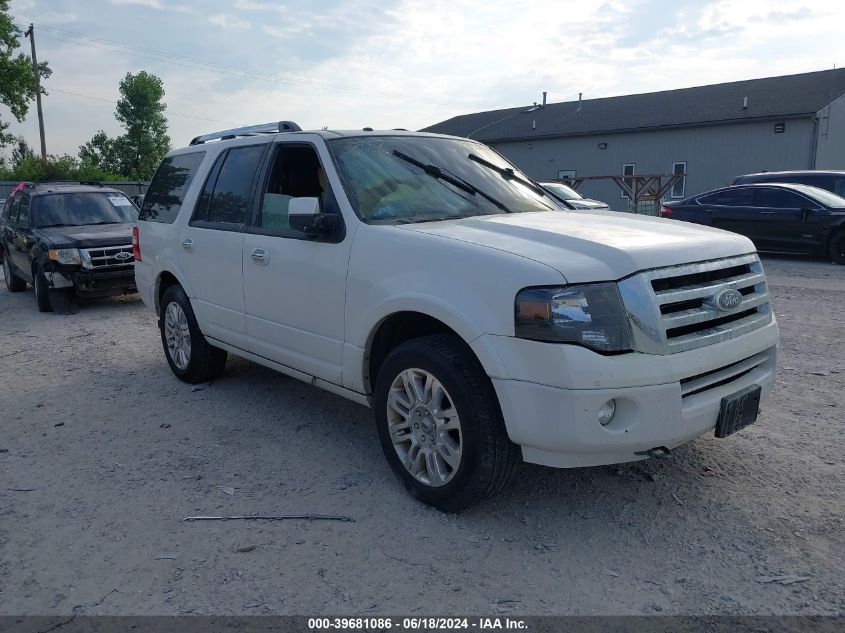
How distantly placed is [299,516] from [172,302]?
2995mm

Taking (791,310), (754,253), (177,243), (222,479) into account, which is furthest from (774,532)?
(791,310)

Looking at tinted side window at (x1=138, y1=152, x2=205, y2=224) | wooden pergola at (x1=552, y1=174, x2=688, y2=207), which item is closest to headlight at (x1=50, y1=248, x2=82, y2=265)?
tinted side window at (x1=138, y1=152, x2=205, y2=224)

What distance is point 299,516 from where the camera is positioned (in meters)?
3.55

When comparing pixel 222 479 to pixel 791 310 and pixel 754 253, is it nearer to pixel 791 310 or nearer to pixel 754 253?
pixel 754 253

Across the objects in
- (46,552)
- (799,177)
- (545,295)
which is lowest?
(46,552)

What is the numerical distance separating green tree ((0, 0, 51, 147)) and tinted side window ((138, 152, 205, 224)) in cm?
3911

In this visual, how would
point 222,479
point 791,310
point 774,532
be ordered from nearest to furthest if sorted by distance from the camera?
point 774,532
point 222,479
point 791,310

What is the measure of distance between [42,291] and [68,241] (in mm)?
877

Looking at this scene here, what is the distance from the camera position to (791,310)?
8.23 meters

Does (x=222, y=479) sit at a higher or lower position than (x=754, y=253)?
lower

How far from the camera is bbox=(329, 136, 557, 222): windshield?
13.1 ft

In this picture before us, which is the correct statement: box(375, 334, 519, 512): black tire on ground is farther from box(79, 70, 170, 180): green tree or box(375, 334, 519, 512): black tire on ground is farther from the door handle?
box(79, 70, 170, 180): green tree

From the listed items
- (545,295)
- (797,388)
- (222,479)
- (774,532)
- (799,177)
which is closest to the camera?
(545,295)

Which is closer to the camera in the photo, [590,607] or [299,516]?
[590,607]
